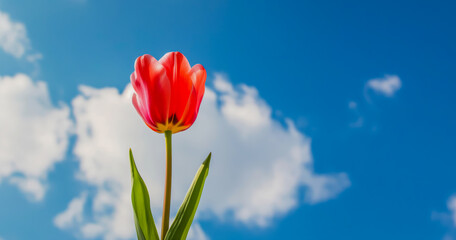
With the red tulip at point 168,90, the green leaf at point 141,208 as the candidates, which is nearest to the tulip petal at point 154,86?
the red tulip at point 168,90

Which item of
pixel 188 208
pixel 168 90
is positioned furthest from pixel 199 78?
pixel 188 208

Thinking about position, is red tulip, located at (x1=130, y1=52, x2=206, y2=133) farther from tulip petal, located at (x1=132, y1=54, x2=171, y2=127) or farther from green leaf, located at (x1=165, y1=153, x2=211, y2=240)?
green leaf, located at (x1=165, y1=153, x2=211, y2=240)

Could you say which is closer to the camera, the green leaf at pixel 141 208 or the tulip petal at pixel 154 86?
the green leaf at pixel 141 208

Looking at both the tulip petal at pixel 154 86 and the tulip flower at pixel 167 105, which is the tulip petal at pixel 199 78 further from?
the tulip petal at pixel 154 86

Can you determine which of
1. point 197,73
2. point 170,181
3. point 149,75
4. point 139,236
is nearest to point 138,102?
point 149,75

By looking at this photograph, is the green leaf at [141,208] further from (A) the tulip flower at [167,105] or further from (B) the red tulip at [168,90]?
(B) the red tulip at [168,90]

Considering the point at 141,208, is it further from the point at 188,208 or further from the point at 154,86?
the point at 154,86

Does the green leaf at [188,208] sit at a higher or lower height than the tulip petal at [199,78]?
lower
